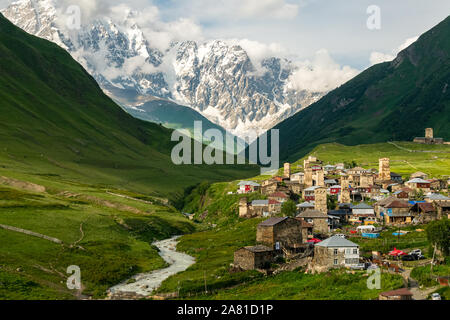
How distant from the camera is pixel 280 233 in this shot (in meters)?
104

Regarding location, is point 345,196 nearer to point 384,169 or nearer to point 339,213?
point 339,213

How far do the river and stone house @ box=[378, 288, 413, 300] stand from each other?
35099 millimetres

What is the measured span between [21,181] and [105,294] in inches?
3788

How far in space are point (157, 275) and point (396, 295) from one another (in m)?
47.3

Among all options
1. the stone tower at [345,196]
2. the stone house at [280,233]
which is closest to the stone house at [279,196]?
the stone tower at [345,196]

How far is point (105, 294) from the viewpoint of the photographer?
269 feet

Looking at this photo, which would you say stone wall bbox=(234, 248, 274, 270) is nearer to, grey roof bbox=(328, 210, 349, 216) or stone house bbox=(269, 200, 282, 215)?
grey roof bbox=(328, 210, 349, 216)

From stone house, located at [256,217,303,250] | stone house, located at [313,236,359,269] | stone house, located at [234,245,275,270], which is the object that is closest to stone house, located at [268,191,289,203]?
stone house, located at [256,217,303,250]

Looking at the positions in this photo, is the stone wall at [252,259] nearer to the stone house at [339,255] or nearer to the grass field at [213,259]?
the grass field at [213,259]

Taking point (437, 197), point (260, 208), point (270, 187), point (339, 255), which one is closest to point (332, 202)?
point (260, 208)

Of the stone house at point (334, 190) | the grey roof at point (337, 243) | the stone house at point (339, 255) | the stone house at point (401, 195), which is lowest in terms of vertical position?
the stone house at point (339, 255)

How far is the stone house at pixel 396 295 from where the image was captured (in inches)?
2395
